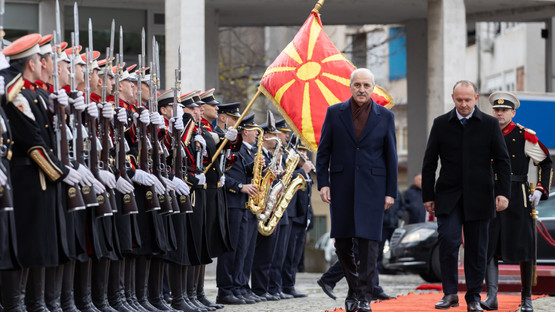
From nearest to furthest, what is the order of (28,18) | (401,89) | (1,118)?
(1,118) → (28,18) → (401,89)

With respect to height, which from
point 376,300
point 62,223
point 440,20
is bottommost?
point 376,300

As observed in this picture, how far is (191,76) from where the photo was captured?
71.4 feet

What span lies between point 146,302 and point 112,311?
0.85 m

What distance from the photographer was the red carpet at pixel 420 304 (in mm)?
11726

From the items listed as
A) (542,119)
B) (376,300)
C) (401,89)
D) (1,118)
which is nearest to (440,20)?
(542,119)

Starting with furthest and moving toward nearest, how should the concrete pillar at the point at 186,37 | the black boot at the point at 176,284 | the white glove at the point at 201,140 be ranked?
1. the concrete pillar at the point at 186,37
2. the white glove at the point at 201,140
3. the black boot at the point at 176,284

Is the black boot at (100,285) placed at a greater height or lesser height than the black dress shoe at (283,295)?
greater

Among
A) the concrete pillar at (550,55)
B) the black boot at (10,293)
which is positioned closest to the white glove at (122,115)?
the black boot at (10,293)

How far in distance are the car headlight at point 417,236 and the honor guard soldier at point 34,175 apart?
442 inches

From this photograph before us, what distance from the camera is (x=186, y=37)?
2198cm

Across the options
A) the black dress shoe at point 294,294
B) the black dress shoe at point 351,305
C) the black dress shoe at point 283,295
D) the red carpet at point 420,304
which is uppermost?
the black dress shoe at point 351,305

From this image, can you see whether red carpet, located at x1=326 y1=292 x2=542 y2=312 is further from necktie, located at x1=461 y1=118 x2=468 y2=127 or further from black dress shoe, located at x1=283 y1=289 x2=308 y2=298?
black dress shoe, located at x1=283 y1=289 x2=308 y2=298

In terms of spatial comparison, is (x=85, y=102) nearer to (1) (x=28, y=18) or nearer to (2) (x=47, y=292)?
(2) (x=47, y=292)

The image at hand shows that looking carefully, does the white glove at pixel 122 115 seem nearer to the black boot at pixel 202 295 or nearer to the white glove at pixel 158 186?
the white glove at pixel 158 186
